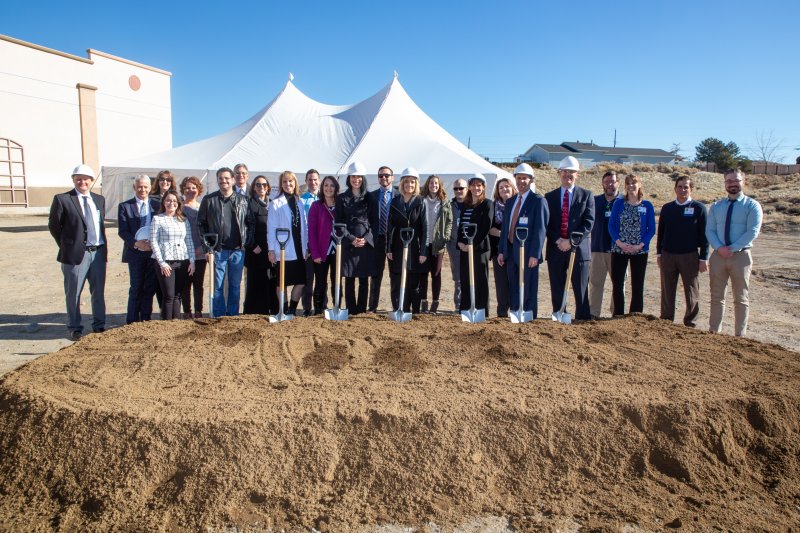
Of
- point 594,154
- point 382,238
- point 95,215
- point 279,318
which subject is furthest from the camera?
point 594,154

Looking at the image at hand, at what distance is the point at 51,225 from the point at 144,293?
43.1 inches

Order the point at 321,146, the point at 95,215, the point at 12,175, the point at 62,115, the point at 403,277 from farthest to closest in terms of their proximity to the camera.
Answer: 1. the point at 62,115
2. the point at 12,175
3. the point at 321,146
4. the point at 95,215
5. the point at 403,277

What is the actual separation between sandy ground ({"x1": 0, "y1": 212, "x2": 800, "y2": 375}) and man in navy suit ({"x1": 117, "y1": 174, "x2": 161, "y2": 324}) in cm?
82

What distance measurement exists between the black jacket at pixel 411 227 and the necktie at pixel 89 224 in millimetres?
3013

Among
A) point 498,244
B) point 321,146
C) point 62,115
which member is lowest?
point 498,244

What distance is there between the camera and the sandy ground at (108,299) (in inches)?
221

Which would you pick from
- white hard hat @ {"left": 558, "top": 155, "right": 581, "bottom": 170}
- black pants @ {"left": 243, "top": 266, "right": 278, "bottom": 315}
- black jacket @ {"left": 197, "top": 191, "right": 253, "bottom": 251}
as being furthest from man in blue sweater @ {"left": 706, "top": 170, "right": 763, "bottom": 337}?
black jacket @ {"left": 197, "top": 191, "right": 253, "bottom": 251}

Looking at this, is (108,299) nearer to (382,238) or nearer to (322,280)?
(322,280)

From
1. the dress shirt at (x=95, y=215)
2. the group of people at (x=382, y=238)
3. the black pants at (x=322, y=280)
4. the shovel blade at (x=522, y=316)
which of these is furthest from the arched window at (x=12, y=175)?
the shovel blade at (x=522, y=316)

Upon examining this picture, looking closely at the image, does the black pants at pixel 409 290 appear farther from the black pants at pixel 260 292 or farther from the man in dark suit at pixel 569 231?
the man in dark suit at pixel 569 231

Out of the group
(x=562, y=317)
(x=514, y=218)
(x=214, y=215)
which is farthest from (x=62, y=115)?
(x=562, y=317)

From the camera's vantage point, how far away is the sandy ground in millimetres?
5602

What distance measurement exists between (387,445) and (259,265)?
Answer: 3.42m

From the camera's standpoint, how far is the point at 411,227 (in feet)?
18.2
